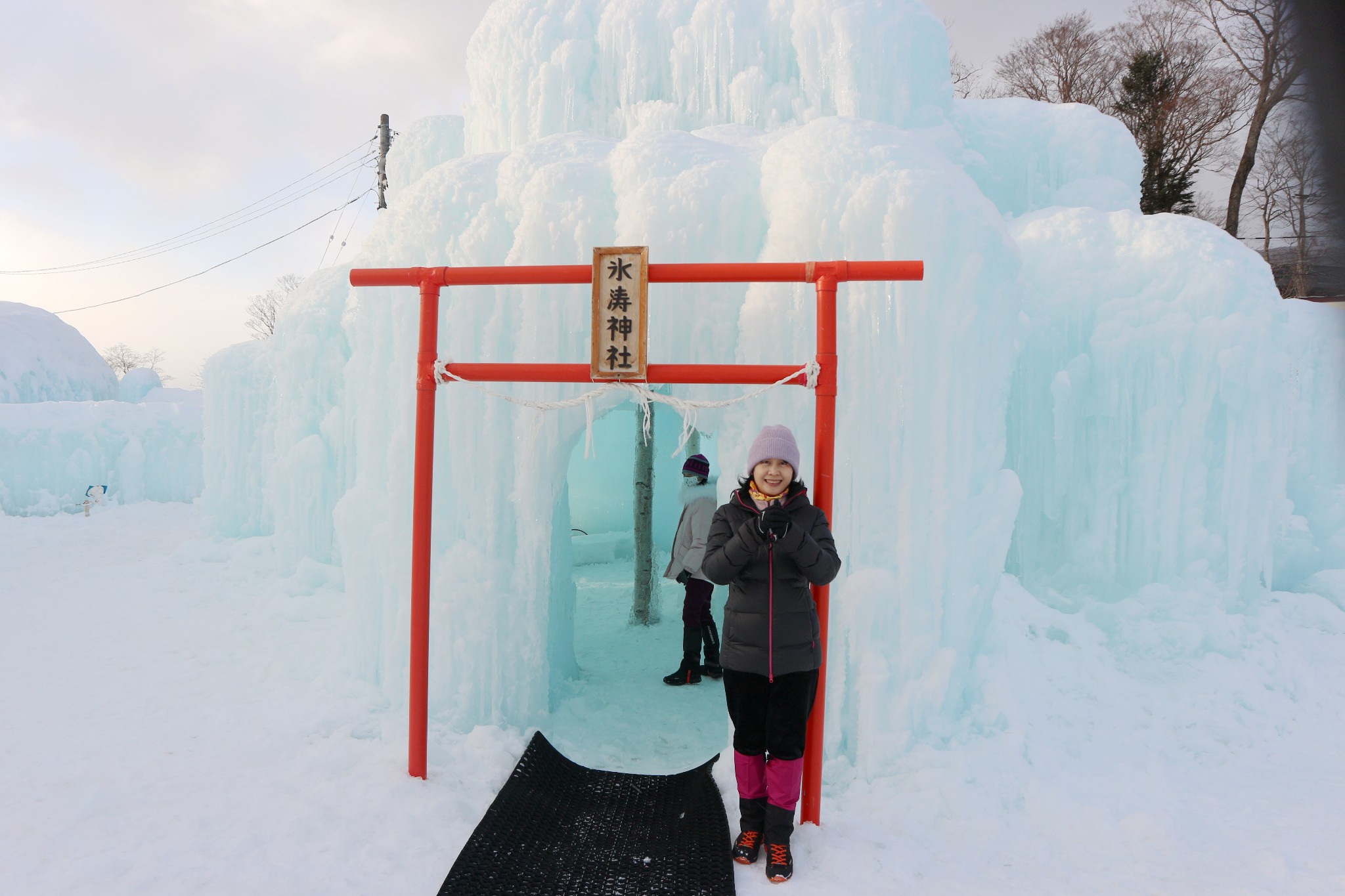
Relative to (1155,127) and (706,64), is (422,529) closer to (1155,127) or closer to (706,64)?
(706,64)

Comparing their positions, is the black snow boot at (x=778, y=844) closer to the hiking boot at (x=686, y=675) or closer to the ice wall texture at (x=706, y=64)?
the hiking boot at (x=686, y=675)

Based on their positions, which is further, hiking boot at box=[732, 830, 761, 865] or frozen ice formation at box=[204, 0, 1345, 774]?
frozen ice formation at box=[204, 0, 1345, 774]

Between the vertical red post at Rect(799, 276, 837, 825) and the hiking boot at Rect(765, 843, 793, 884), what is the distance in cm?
28

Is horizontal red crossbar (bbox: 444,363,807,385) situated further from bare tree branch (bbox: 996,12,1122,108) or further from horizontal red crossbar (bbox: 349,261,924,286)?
bare tree branch (bbox: 996,12,1122,108)

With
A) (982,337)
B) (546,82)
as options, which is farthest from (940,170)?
(546,82)

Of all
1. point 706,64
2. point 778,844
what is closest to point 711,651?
point 778,844

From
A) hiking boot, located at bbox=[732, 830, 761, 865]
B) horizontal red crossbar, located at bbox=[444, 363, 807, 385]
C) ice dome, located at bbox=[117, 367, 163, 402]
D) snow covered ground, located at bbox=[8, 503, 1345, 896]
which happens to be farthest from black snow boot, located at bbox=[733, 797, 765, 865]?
ice dome, located at bbox=[117, 367, 163, 402]

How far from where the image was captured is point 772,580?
7.82 feet

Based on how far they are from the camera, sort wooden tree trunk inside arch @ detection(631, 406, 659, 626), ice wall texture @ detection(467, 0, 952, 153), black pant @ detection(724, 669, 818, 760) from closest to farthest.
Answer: black pant @ detection(724, 669, 818, 760)
ice wall texture @ detection(467, 0, 952, 153)
wooden tree trunk inside arch @ detection(631, 406, 659, 626)

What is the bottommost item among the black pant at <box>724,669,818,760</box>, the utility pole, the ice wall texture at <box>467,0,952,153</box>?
the black pant at <box>724,669,818,760</box>

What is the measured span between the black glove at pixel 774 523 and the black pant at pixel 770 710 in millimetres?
487

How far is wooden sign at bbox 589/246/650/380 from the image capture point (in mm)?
2742

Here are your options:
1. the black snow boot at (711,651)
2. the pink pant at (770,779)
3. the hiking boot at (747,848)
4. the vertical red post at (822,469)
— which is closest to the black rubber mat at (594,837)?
the hiking boot at (747,848)

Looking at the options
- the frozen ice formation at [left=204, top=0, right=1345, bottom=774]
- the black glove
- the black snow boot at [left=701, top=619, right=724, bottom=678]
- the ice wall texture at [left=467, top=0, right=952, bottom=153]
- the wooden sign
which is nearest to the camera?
the black glove
